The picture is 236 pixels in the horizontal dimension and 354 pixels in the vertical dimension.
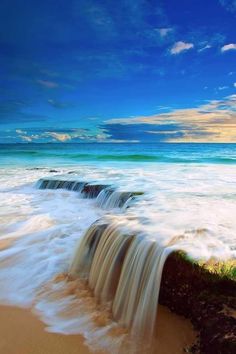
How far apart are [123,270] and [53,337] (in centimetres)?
108

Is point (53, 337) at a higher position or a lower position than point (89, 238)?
lower

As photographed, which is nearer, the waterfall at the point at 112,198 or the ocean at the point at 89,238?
the ocean at the point at 89,238

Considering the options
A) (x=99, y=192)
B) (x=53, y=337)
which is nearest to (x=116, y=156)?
(x=99, y=192)

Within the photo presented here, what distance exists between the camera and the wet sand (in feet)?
9.55

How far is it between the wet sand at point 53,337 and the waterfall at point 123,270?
0.56 feet

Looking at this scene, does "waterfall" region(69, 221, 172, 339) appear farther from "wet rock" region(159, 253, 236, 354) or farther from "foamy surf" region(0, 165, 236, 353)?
"wet rock" region(159, 253, 236, 354)

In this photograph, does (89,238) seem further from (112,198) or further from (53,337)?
(112,198)

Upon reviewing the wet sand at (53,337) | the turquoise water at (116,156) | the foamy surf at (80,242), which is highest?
the turquoise water at (116,156)

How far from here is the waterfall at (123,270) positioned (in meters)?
3.34

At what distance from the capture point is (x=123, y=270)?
3820 millimetres

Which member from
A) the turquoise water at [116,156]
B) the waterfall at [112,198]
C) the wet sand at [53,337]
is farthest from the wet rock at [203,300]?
the turquoise water at [116,156]

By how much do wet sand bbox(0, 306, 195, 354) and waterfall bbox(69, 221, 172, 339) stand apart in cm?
17

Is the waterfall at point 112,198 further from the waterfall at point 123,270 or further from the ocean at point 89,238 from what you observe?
the waterfall at point 123,270

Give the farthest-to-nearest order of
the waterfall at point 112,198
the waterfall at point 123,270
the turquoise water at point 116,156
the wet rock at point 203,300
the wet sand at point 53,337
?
the turquoise water at point 116,156, the waterfall at point 112,198, the waterfall at point 123,270, the wet sand at point 53,337, the wet rock at point 203,300
